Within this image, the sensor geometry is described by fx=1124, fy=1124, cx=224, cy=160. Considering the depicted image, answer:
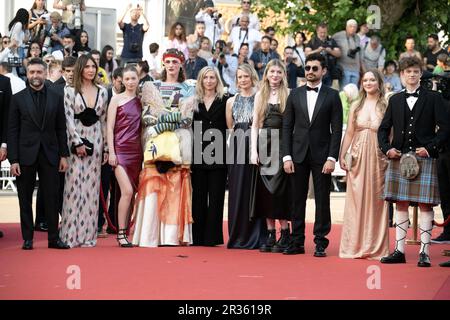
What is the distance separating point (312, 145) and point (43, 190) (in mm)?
2980

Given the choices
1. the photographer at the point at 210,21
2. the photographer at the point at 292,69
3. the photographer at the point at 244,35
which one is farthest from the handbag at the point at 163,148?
the photographer at the point at 210,21

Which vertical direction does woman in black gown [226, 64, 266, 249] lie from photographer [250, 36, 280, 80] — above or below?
below

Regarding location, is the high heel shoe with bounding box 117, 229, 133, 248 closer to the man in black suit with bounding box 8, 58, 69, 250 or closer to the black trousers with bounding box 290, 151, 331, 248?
the man in black suit with bounding box 8, 58, 69, 250

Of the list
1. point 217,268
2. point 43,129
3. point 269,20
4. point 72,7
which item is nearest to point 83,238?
point 43,129

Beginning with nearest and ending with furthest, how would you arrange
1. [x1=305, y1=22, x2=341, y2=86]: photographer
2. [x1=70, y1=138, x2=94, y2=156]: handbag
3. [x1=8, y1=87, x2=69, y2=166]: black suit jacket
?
[x1=8, y1=87, x2=69, y2=166]: black suit jacket
[x1=70, y1=138, x2=94, y2=156]: handbag
[x1=305, y1=22, x2=341, y2=86]: photographer

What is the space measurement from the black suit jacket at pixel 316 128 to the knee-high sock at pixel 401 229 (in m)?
0.97

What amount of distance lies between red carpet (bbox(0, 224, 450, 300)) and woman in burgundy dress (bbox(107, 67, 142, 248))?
507mm

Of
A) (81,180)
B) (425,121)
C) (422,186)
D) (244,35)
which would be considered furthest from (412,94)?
(244,35)

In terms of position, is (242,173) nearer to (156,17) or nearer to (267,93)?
(267,93)

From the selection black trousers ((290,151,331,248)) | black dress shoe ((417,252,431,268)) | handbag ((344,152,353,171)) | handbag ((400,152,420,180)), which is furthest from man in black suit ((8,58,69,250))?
black dress shoe ((417,252,431,268))

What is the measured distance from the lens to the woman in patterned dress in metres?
12.4

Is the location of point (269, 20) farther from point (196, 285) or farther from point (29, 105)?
point (196, 285)

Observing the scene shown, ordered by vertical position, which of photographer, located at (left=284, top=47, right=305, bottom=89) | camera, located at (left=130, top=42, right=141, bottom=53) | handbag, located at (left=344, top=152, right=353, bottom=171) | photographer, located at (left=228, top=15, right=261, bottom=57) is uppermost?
photographer, located at (left=228, top=15, right=261, bottom=57)
